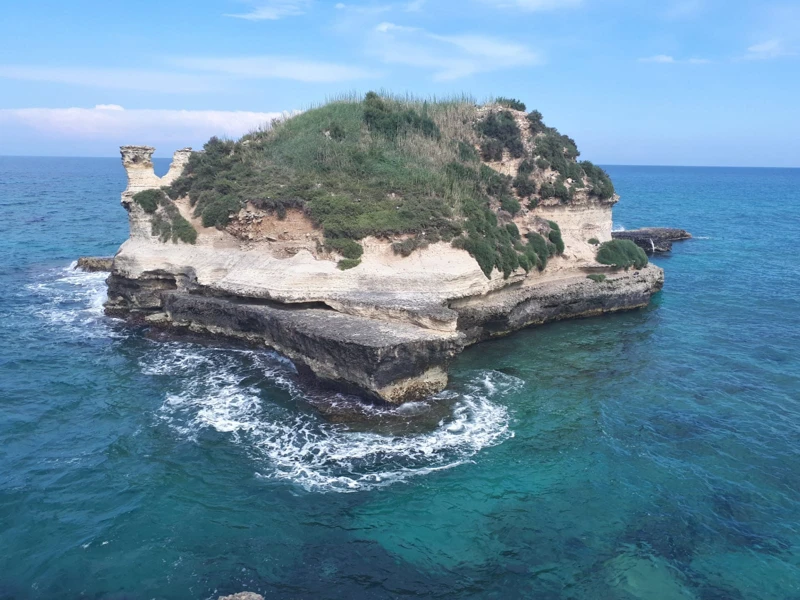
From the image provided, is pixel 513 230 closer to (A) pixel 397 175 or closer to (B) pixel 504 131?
(A) pixel 397 175

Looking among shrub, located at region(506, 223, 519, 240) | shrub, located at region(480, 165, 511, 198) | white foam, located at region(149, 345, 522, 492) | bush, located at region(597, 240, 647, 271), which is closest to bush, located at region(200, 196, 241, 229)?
white foam, located at region(149, 345, 522, 492)

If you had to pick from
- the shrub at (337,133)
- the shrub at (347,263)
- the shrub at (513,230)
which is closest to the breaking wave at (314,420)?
the shrub at (347,263)

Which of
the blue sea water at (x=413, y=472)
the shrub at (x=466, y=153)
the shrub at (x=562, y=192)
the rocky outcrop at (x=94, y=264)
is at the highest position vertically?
the shrub at (x=466, y=153)

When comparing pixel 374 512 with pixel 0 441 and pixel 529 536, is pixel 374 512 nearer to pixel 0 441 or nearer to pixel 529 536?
pixel 529 536

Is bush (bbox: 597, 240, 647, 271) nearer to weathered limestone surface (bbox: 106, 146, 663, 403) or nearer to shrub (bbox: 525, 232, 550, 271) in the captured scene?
weathered limestone surface (bbox: 106, 146, 663, 403)

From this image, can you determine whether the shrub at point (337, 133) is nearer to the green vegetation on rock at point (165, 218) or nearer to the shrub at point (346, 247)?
the green vegetation on rock at point (165, 218)
